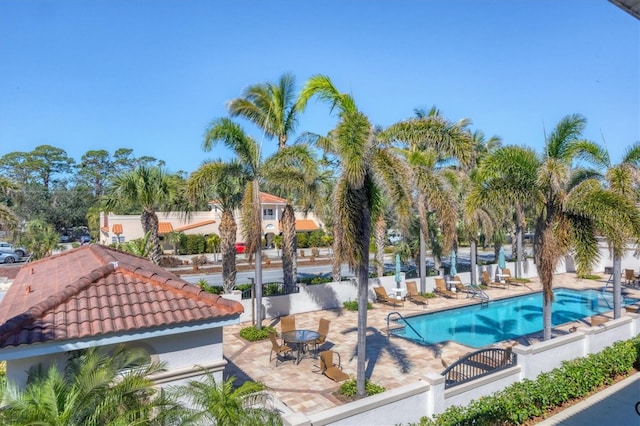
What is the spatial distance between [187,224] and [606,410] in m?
43.8

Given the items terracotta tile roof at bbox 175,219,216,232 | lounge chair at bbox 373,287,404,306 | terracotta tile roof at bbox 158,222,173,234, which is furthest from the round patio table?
terracotta tile roof at bbox 175,219,216,232

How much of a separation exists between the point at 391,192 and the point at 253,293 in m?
8.54

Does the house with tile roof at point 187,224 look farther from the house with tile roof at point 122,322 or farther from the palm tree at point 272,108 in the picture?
the house with tile roof at point 122,322

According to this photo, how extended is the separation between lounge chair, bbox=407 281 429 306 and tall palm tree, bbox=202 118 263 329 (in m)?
8.81

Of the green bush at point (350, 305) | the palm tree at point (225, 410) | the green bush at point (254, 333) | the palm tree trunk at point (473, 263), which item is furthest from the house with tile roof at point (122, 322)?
the palm tree trunk at point (473, 263)

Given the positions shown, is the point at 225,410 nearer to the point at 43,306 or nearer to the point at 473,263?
the point at 43,306

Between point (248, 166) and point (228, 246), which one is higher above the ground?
point (248, 166)

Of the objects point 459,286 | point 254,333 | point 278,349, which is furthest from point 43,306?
point 459,286

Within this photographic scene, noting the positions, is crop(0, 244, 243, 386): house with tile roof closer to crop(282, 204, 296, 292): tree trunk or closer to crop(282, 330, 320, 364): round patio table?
→ crop(282, 330, 320, 364): round patio table

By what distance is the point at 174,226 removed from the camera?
46000 millimetres

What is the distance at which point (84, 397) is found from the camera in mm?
4969

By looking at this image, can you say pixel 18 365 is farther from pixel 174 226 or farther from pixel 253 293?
pixel 174 226

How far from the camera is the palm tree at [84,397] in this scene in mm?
4602

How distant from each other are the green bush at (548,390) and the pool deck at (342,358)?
102 inches
